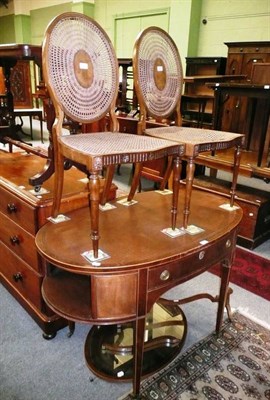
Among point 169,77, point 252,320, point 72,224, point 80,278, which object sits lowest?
point 252,320

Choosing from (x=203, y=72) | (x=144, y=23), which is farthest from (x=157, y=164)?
(x=144, y=23)

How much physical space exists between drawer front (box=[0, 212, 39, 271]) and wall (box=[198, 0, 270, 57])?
195 inches

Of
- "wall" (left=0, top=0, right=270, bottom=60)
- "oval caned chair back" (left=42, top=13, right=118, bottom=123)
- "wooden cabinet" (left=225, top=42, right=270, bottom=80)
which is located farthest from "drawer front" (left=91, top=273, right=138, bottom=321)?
"wall" (left=0, top=0, right=270, bottom=60)

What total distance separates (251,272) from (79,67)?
173 centimetres

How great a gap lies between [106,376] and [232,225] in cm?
84

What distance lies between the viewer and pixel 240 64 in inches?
191

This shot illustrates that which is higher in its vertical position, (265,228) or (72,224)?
(72,224)

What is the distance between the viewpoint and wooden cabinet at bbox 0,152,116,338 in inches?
57.4

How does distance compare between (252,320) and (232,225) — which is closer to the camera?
(232,225)

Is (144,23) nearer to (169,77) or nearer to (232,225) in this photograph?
(169,77)

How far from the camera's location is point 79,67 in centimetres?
134

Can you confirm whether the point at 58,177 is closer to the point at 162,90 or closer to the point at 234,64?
the point at 162,90

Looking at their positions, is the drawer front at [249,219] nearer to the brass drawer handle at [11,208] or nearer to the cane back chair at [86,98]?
the cane back chair at [86,98]

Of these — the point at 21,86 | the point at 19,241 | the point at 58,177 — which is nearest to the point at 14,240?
the point at 19,241
